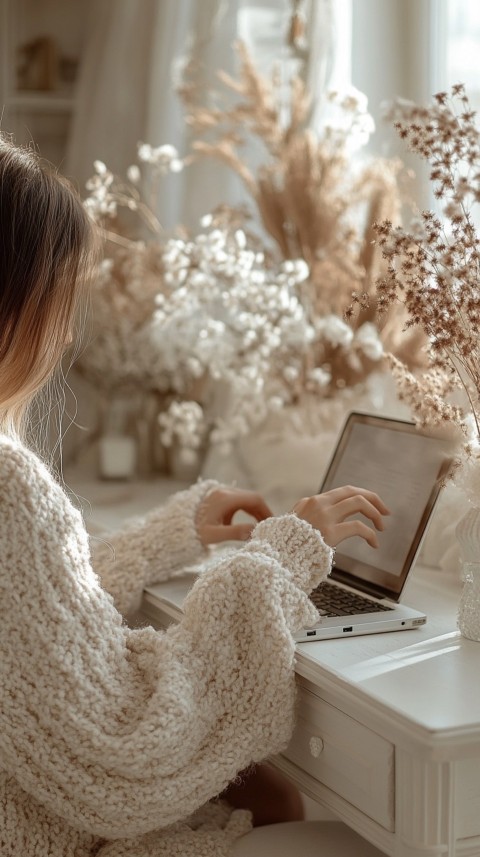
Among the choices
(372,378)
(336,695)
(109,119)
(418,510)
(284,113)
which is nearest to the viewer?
(336,695)

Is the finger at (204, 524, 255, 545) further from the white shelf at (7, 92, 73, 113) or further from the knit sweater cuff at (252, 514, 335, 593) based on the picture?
the white shelf at (7, 92, 73, 113)

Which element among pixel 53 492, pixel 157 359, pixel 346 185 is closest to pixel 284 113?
pixel 346 185

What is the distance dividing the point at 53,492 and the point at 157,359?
109cm

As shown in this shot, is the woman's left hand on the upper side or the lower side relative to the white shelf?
lower

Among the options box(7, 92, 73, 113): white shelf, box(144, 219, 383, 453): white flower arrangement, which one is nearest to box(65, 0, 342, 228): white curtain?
box(7, 92, 73, 113): white shelf

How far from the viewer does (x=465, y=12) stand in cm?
181

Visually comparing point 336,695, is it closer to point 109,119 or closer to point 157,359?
point 157,359

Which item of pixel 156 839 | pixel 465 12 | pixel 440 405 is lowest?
pixel 156 839

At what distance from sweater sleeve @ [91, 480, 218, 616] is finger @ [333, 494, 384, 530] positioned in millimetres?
254

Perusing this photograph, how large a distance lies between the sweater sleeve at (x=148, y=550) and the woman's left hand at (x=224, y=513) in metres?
0.01

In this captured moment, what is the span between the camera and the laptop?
114cm

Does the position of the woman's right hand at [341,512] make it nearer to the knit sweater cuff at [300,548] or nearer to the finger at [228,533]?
the knit sweater cuff at [300,548]

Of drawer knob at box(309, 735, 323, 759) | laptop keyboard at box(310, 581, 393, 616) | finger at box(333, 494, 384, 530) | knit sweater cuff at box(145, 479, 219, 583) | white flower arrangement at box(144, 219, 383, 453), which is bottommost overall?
drawer knob at box(309, 735, 323, 759)

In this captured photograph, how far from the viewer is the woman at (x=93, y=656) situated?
3.24ft
